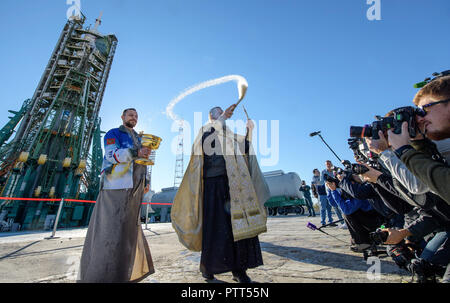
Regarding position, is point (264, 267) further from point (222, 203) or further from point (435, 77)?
point (435, 77)

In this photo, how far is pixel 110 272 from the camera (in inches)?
65.2

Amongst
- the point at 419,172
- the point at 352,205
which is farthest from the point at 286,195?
the point at 419,172

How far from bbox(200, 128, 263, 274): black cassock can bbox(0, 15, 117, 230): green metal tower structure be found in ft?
62.1

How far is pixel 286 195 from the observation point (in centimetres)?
1631

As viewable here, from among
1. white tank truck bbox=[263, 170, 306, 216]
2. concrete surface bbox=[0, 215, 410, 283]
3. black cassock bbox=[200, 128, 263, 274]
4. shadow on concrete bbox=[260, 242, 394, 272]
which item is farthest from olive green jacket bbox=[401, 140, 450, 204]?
white tank truck bbox=[263, 170, 306, 216]

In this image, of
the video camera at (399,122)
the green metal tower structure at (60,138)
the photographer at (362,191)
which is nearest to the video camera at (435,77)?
the video camera at (399,122)

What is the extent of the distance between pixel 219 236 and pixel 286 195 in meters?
15.4

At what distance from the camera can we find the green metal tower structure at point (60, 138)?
1544 centimetres

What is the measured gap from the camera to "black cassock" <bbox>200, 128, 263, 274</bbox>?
183 cm

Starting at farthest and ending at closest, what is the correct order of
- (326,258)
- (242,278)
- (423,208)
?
1. (326,258)
2. (242,278)
3. (423,208)

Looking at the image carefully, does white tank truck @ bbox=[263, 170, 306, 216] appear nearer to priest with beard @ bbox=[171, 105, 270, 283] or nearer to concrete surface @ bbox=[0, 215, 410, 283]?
concrete surface @ bbox=[0, 215, 410, 283]

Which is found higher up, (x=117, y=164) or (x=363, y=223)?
(x=117, y=164)
